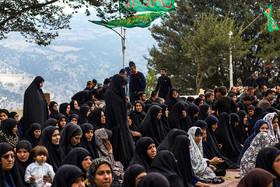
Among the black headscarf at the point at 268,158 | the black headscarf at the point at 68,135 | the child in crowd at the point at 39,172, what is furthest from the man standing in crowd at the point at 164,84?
the black headscarf at the point at 268,158

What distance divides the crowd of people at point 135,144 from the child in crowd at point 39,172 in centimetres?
1

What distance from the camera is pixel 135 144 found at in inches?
299

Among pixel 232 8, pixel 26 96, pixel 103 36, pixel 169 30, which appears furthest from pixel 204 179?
pixel 103 36

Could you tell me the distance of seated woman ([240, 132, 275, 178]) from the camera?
6.67 metres

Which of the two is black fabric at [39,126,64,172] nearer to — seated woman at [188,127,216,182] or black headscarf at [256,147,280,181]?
seated woman at [188,127,216,182]

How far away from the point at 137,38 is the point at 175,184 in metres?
135

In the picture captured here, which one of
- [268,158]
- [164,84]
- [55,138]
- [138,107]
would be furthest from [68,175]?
[164,84]

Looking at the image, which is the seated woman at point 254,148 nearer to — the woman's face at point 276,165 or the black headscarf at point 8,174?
the woman's face at point 276,165

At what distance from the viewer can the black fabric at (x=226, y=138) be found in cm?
929

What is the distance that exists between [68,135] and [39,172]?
74cm

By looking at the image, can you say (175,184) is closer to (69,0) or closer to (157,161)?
(157,161)

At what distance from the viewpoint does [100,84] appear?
537 inches

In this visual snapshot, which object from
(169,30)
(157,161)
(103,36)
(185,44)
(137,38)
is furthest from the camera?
(137,38)

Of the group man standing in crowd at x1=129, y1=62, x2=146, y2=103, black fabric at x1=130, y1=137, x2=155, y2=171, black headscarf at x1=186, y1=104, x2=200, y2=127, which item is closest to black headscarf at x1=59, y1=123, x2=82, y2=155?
black fabric at x1=130, y1=137, x2=155, y2=171
